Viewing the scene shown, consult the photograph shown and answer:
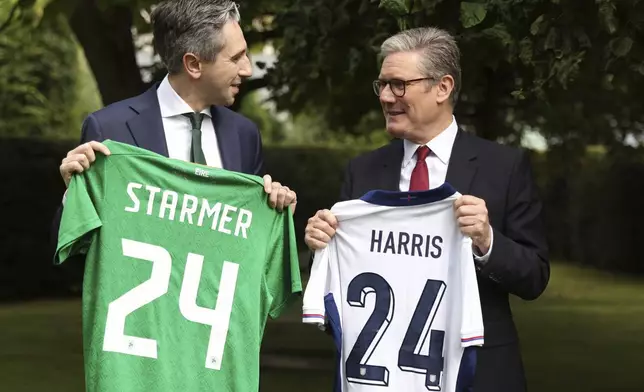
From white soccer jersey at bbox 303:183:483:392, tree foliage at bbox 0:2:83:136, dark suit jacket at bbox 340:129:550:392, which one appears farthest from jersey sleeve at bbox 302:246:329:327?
tree foliage at bbox 0:2:83:136

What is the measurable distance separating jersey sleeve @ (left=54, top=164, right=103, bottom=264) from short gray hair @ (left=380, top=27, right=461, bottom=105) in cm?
116

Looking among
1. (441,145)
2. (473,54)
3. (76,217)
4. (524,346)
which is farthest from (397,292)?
(524,346)

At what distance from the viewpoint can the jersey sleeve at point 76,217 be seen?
14.3 feet

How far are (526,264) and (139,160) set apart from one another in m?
1.43

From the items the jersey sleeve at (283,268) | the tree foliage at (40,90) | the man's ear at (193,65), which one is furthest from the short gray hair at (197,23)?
the tree foliage at (40,90)

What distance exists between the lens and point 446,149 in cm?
462

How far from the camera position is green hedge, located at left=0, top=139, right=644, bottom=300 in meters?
16.5

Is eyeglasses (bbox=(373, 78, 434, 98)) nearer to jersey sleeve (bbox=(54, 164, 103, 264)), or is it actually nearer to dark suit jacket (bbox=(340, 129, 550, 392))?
dark suit jacket (bbox=(340, 129, 550, 392))

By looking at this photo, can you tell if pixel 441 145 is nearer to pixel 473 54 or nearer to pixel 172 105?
pixel 172 105

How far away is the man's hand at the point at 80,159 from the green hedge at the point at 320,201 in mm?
11045

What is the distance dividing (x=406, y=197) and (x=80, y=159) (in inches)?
45.7

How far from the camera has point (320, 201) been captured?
2042cm

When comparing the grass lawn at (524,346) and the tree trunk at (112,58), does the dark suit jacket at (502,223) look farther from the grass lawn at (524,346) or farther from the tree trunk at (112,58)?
the tree trunk at (112,58)

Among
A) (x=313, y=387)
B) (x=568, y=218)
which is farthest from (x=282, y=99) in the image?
(x=568, y=218)
